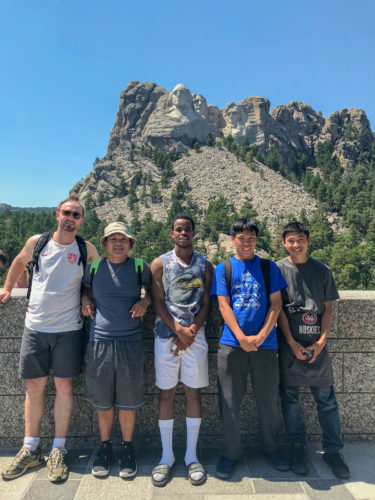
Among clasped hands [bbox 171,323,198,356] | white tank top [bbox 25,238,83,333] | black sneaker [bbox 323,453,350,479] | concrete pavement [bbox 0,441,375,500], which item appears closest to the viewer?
concrete pavement [bbox 0,441,375,500]

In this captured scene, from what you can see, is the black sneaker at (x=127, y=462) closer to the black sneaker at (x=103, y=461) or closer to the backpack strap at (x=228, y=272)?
the black sneaker at (x=103, y=461)

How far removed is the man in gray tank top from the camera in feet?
11.0

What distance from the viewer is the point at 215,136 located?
5094 inches

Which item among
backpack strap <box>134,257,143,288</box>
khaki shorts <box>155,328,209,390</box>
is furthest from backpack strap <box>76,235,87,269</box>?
khaki shorts <box>155,328,209,390</box>

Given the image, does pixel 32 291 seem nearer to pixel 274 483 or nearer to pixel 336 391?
pixel 274 483

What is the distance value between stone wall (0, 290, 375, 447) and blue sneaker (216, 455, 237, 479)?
0.47m

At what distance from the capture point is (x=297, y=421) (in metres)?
3.53

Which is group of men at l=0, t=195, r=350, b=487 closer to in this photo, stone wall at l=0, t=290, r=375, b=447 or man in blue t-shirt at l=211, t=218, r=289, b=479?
man in blue t-shirt at l=211, t=218, r=289, b=479

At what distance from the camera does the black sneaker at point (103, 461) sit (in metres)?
3.21

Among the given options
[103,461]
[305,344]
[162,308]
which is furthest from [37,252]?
[305,344]

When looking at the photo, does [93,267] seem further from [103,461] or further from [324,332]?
[324,332]

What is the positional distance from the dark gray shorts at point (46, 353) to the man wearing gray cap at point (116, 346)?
216 mm

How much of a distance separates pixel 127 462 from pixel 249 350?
1.51 metres

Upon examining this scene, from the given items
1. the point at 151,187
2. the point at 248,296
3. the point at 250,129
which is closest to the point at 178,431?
the point at 248,296
